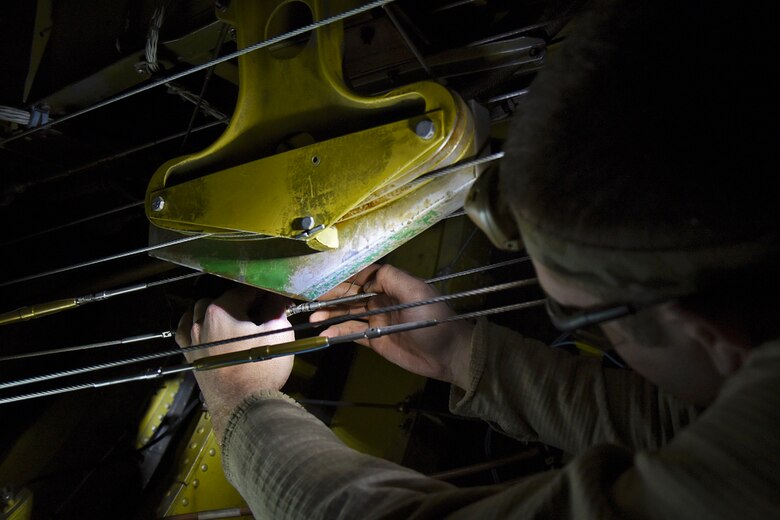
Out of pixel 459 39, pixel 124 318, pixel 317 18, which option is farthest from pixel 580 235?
pixel 124 318

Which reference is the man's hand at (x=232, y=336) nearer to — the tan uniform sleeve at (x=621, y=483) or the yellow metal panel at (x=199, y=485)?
the tan uniform sleeve at (x=621, y=483)

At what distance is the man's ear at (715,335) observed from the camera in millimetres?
576

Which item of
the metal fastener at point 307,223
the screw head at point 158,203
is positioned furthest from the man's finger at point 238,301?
the metal fastener at point 307,223

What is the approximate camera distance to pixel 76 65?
4.93 ft

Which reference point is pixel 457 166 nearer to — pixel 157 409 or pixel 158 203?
pixel 158 203

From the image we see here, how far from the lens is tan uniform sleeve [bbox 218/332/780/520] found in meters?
0.42

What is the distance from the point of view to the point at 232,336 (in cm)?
123

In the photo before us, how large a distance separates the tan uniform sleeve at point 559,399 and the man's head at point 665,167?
444 millimetres

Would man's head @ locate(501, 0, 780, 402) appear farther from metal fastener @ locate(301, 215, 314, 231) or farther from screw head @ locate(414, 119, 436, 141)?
metal fastener @ locate(301, 215, 314, 231)

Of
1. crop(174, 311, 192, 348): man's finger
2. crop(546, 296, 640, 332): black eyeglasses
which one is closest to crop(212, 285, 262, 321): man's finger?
crop(174, 311, 192, 348): man's finger

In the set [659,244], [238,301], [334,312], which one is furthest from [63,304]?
[659,244]

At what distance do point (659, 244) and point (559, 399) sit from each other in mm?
677

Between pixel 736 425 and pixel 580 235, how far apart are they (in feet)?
0.77

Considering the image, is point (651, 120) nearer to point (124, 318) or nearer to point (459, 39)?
point (459, 39)
